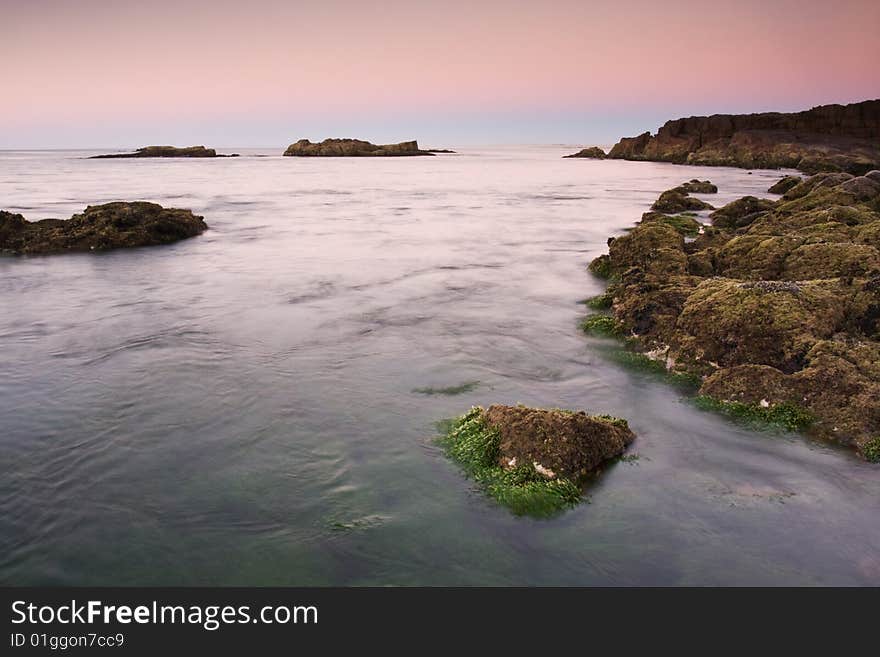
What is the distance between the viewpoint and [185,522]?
6.18m

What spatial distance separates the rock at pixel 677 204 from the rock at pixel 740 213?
20.1ft

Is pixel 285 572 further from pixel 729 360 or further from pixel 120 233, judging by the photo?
pixel 120 233

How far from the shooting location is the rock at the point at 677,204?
32.2m

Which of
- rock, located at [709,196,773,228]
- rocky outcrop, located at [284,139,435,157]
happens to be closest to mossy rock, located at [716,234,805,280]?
rock, located at [709,196,773,228]

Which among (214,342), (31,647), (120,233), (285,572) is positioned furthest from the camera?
(120,233)

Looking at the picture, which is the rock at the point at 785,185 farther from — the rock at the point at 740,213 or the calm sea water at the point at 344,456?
the calm sea water at the point at 344,456

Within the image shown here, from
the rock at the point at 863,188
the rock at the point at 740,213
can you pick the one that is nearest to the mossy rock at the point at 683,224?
the rock at the point at 740,213

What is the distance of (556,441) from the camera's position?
689 cm

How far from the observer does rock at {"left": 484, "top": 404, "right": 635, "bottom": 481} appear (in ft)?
22.2

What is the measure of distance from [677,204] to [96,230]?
90.7 ft

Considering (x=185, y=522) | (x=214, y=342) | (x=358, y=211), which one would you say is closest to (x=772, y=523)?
(x=185, y=522)

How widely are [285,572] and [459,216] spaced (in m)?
30.7

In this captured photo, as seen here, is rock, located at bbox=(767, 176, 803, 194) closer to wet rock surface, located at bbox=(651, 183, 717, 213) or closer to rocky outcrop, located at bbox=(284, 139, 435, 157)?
wet rock surface, located at bbox=(651, 183, 717, 213)

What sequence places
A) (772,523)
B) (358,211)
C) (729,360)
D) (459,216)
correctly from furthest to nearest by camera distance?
1. (358,211)
2. (459,216)
3. (729,360)
4. (772,523)
